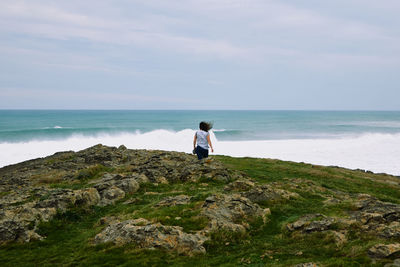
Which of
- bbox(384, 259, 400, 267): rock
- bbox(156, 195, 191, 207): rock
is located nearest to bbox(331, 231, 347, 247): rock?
bbox(384, 259, 400, 267): rock

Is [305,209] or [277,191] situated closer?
[305,209]

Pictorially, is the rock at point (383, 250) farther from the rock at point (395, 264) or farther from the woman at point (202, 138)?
the woman at point (202, 138)

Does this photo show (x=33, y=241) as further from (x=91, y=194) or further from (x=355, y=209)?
(x=355, y=209)

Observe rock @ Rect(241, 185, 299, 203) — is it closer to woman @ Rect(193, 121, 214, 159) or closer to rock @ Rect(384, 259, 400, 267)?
woman @ Rect(193, 121, 214, 159)

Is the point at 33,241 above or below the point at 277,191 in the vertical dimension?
below

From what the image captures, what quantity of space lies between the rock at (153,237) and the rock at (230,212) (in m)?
1.38

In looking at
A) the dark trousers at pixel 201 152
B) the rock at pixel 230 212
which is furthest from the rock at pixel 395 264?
the dark trousers at pixel 201 152

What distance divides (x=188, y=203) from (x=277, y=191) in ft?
19.0

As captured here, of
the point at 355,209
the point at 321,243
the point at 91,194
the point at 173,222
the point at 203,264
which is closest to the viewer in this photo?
the point at 203,264

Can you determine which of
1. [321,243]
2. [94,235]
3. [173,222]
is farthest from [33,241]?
[321,243]

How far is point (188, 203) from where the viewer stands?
57.5 feet

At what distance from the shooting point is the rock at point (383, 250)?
32.3 ft

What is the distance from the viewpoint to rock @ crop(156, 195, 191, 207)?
17812 mm

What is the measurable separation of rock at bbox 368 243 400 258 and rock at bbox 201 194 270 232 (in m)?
5.55
